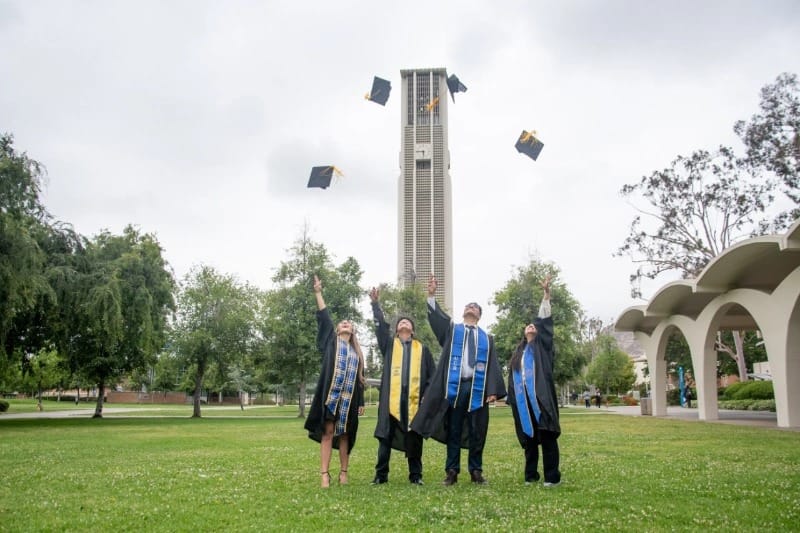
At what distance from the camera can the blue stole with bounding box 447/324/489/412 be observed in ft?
22.9

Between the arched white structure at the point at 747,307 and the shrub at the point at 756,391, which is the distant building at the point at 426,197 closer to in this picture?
the shrub at the point at 756,391

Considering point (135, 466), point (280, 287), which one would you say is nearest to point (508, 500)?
point (135, 466)

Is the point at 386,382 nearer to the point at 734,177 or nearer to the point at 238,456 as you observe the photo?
the point at 238,456

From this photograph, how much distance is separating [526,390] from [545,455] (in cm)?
75

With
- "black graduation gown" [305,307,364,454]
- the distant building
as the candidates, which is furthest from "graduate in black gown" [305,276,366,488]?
the distant building

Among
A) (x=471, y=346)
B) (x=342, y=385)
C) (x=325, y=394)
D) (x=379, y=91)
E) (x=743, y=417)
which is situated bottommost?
(x=743, y=417)

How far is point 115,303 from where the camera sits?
A: 21438 millimetres

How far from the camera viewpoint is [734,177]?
103 ft

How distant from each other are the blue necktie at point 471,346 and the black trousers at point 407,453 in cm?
104

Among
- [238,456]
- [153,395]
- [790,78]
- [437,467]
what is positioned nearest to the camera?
[437,467]

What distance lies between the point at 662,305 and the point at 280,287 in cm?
1969

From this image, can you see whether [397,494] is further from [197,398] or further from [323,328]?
[197,398]

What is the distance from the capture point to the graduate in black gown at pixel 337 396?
22.7 ft

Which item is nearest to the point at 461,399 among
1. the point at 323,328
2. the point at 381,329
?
the point at 381,329
